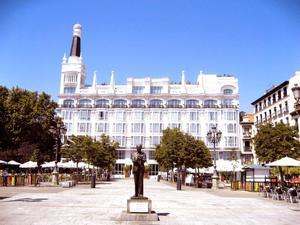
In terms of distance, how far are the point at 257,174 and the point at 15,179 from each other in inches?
860

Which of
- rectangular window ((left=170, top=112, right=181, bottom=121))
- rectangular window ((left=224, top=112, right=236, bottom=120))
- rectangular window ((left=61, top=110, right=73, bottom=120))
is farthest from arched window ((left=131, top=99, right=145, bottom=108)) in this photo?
rectangular window ((left=224, top=112, right=236, bottom=120))

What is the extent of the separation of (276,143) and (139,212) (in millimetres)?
27745

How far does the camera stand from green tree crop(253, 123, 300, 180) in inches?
1387

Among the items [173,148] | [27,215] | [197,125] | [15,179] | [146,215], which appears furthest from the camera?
[197,125]

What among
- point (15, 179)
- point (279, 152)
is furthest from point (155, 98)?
point (15, 179)

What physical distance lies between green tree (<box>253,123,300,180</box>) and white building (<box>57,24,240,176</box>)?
40.5m

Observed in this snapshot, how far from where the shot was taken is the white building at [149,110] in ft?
259

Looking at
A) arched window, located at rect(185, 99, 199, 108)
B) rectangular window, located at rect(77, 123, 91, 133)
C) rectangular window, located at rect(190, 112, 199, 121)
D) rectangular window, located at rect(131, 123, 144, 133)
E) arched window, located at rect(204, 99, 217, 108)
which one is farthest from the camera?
arched window, located at rect(185, 99, 199, 108)

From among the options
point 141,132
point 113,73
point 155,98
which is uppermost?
point 113,73

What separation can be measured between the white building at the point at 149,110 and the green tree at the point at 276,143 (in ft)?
133

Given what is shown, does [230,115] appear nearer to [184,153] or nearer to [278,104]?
[278,104]

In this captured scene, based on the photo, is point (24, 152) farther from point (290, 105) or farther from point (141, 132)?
point (290, 105)

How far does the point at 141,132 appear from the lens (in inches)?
3127

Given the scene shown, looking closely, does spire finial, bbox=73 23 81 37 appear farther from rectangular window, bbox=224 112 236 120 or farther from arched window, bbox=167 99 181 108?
rectangular window, bbox=224 112 236 120
